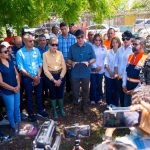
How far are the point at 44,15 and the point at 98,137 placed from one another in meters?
2.81

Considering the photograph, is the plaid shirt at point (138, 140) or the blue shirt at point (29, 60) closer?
the plaid shirt at point (138, 140)

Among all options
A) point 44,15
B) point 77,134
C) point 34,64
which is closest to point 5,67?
point 34,64

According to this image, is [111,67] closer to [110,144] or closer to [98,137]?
[98,137]

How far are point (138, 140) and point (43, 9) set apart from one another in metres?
4.52

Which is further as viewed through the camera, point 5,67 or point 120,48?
point 120,48

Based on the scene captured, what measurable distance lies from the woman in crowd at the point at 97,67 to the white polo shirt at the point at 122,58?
0.56 m

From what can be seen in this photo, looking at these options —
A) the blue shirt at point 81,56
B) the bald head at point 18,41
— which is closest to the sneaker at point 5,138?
the blue shirt at point 81,56

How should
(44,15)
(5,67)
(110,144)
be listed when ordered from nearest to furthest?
(110,144) → (5,67) → (44,15)

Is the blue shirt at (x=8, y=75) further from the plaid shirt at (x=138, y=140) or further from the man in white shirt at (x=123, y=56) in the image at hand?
the plaid shirt at (x=138, y=140)

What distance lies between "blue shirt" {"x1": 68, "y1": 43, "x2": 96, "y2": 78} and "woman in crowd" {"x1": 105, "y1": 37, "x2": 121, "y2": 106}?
0.41m

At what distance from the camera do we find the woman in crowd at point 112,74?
7112 mm

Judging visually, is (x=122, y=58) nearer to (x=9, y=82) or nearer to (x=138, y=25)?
(x=9, y=82)

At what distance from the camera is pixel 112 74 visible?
23.6ft

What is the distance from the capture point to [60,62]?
6793 millimetres
